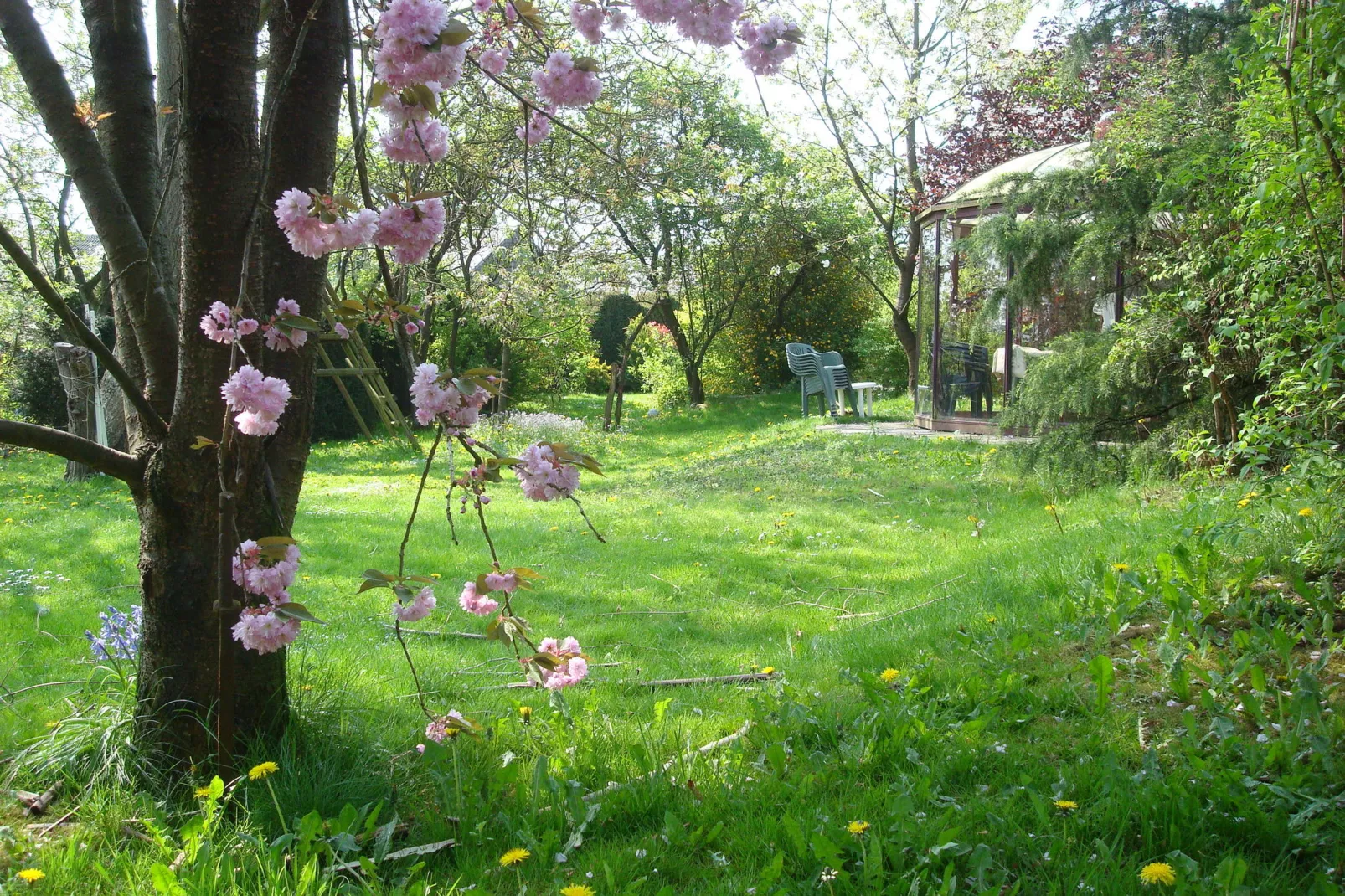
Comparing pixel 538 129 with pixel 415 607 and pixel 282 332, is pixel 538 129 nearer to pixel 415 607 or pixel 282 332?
pixel 282 332

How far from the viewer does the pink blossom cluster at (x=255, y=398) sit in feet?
5.13

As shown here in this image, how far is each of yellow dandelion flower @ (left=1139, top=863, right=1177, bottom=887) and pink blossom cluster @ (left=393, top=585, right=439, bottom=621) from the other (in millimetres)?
1382

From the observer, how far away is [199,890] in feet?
5.19

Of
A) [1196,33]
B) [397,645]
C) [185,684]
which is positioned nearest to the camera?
[185,684]

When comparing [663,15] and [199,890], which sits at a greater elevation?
[663,15]

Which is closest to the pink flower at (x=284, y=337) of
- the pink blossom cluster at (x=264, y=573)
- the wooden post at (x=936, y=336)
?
the pink blossom cluster at (x=264, y=573)

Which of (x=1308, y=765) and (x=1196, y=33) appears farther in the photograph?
(x=1196, y=33)

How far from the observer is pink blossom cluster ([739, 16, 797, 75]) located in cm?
229

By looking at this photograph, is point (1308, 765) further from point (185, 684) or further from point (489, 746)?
point (185, 684)

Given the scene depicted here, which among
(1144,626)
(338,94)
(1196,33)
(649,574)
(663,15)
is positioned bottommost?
(649,574)

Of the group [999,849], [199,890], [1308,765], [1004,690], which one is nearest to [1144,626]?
[1004,690]

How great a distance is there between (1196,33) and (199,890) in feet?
41.2

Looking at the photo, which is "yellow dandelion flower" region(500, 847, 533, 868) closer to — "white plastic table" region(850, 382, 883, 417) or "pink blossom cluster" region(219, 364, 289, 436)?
"pink blossom cluster" region(219, 364, 289, 436)

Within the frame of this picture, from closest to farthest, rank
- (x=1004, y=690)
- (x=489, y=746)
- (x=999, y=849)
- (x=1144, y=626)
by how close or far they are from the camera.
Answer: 1. (x=999, y=849)
2. (x=489, y=746)
3. (x=1004, y=690)
4. (x=1144, y=626)
